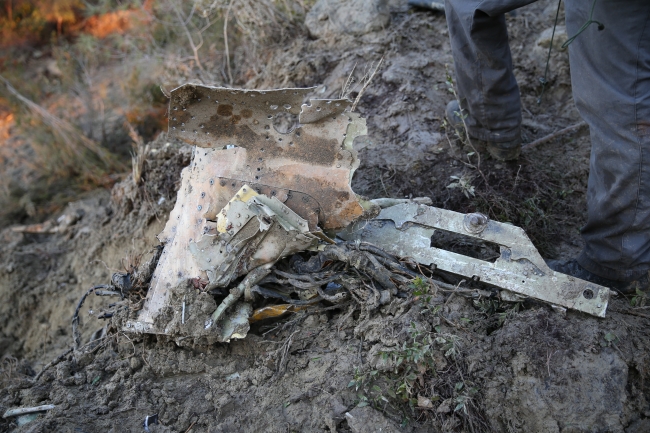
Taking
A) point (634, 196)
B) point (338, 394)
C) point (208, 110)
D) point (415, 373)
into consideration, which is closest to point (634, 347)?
point (634, 196)

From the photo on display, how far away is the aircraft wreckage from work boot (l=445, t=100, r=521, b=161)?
831 millimetres

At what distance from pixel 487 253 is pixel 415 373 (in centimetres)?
85

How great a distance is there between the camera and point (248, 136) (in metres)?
2.63

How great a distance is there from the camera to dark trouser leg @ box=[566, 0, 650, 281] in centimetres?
231

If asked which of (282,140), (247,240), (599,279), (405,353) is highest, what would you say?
(282,140)

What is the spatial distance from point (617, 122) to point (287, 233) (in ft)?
5.13

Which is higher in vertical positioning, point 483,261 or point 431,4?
point 431,4

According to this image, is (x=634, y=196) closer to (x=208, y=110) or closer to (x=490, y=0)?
(x=490, y=0)

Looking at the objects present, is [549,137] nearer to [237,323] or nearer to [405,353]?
[405,353]

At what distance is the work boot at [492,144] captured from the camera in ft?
10.6

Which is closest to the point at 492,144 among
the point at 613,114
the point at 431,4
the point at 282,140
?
the point at 613,114

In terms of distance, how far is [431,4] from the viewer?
14.1ft

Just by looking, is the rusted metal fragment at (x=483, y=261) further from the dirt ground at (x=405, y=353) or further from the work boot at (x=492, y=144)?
the work boot at (x=492, y=144)

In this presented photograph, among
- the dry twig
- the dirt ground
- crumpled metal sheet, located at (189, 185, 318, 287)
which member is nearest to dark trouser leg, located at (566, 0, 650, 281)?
the dirt ground
